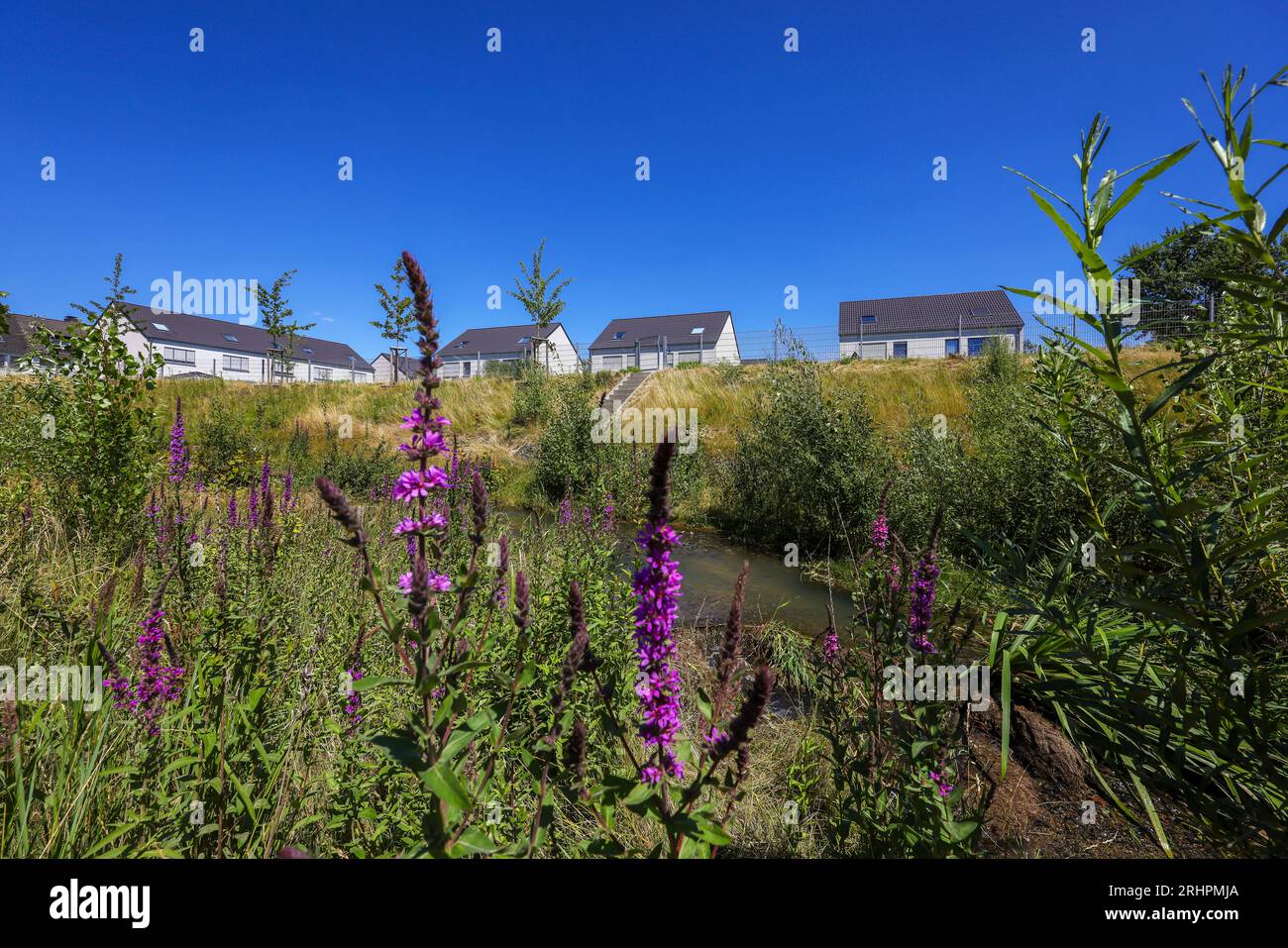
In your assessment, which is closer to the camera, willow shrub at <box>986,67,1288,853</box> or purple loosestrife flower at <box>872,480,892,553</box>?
willow shrub at <box>986,67,1288,853</box>

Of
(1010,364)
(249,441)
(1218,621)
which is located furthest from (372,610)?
(1010,364)

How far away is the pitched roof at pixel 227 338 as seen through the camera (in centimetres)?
5688

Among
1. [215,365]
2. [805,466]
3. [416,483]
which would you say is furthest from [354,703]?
Result: [215,365]

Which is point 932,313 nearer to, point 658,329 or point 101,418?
point 658,329

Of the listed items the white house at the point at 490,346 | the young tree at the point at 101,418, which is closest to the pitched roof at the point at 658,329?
the white house at the point at 490,346

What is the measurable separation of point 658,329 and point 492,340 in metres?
20.7

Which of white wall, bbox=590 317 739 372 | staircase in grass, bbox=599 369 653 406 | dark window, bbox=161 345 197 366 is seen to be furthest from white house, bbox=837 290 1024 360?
dark window, bbox=161 345 197 366

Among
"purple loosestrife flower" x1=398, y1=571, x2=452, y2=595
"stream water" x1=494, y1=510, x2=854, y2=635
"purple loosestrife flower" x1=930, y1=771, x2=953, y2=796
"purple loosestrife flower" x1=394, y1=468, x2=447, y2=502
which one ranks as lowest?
"stream water" x1=494, y1=510, x2=854, y2=635

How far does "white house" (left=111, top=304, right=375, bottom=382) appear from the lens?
56.6 meters

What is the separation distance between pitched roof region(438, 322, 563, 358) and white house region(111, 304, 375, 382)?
502 inches

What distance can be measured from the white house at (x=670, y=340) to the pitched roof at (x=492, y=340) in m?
8.29

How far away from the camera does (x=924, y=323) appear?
49969 mm

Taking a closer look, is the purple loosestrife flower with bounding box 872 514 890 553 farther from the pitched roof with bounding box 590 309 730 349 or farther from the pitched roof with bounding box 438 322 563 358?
the pitched roof with bounding box 438 322 563 358

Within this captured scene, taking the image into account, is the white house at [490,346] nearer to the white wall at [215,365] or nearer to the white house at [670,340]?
the white house at [670,340]
